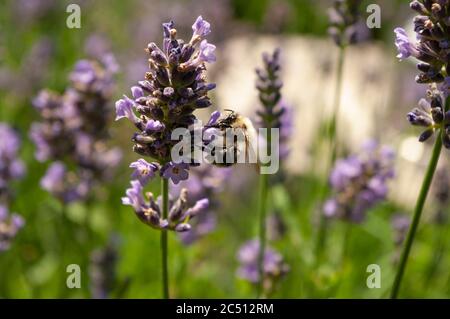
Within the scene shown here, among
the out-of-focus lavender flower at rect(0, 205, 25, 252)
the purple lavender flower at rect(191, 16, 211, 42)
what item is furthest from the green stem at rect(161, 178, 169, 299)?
the out-of-focus lavender flower at rect(0, 205, 25, 252)

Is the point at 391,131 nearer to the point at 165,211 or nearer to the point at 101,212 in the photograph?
the point at 101,212

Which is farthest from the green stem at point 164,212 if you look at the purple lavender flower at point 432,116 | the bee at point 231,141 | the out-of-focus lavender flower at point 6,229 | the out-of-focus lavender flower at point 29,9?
the out-of-focus lavender flower at point 29,9

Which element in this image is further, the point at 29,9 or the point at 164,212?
the point at 29,9

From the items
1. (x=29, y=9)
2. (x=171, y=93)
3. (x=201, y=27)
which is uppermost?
(x=29, y=9)

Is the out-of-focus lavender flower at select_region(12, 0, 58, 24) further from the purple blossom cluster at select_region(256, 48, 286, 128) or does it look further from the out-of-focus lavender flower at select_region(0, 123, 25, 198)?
the purple blossom cluster at select_region(256, 48, 286, 128)

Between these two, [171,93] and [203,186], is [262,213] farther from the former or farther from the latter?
[171,93]

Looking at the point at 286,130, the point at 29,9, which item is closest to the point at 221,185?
the point at 286,130
